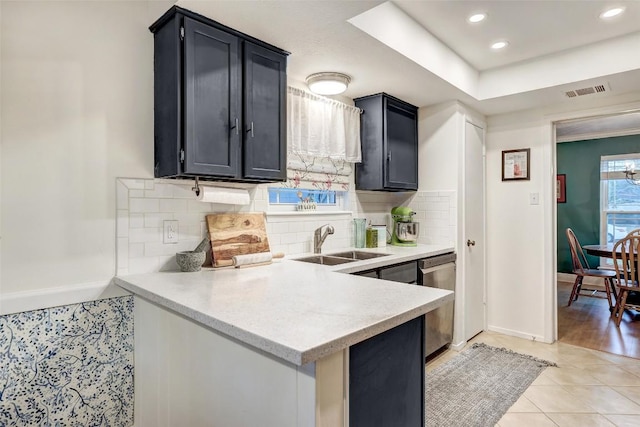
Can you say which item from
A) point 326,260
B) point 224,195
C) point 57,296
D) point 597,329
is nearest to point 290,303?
point 224,195

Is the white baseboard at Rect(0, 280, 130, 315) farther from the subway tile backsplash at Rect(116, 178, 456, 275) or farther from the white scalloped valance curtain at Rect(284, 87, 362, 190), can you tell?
A: the white scalloped valance curtain at Rect(284, 87, 362, 190)

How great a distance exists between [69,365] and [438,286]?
2479 mm

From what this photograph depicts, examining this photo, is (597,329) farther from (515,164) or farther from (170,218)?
(170,218)

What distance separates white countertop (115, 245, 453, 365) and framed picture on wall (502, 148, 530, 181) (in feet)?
8.03

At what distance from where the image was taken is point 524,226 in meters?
3.48

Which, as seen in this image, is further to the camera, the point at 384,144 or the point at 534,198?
the point at 534,198

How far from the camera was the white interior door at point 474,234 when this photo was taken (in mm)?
3330

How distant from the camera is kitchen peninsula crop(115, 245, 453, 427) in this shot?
97cm

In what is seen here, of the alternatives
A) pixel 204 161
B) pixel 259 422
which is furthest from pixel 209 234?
pixel 259 422

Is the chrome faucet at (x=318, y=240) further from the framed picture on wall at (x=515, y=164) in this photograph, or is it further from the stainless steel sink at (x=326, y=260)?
the framed picture on wall at (x=515, y=164)

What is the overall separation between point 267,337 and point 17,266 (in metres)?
1.27

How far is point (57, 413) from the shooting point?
160 cm

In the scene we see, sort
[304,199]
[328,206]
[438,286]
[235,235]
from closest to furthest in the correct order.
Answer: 1. [235,235]
2. [304,199]
3. [438,286]
4. [328,206]

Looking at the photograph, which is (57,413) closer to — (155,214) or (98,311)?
(98,311)
